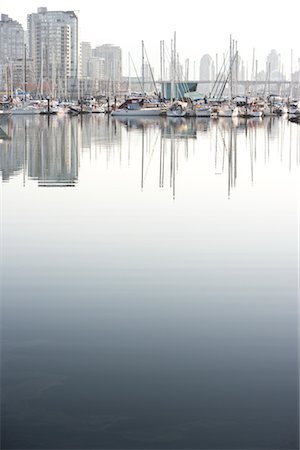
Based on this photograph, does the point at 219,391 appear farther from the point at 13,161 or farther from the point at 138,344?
the point at 13,161

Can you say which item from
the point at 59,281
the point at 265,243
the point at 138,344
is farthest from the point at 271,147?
the point at 138,344

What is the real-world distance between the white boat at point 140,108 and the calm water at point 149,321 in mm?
78896

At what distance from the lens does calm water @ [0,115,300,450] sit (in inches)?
261

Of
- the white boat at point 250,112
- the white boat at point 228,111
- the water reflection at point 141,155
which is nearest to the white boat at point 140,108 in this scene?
the white boat at point 228,111

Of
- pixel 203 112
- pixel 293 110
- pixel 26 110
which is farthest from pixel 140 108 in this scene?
pixel 293 110

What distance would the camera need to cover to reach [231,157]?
3450cm

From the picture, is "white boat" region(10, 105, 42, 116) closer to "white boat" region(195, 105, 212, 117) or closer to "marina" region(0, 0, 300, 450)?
"white boat" region(195, 105, 212, 117)

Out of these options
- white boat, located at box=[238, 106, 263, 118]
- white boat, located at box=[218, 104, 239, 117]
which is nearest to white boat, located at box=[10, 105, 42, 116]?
white boat, located at box=[218, 104, 239, 117]

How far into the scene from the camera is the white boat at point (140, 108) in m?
99.2

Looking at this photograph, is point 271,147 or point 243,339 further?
point 271,147

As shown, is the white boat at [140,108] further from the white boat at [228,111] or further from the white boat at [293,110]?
the white boat at [293,110]

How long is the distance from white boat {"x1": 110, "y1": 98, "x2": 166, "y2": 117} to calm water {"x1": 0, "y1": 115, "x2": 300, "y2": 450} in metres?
78.9

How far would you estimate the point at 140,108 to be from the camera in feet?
335

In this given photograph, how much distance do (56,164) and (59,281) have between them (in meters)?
18.6
